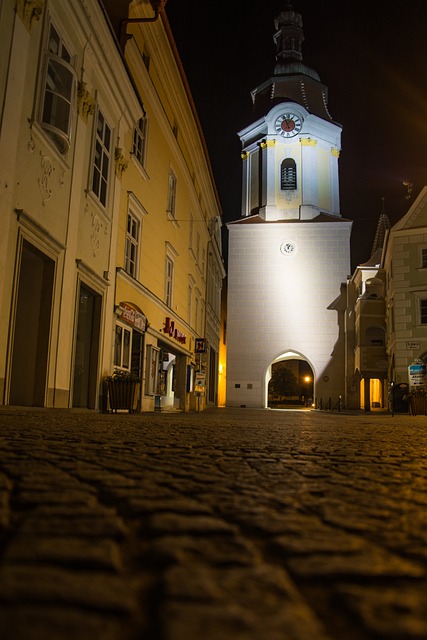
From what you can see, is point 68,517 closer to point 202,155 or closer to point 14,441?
point 14,441

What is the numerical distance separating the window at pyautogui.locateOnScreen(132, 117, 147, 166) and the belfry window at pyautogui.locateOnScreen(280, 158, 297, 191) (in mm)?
24771

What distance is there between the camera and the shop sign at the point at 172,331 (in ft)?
62.8

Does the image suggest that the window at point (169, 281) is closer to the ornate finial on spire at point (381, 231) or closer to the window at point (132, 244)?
the window at point (132, 244)

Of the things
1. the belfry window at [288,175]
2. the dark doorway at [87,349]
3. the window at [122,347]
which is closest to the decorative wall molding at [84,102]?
the dark doorway at [87,349]

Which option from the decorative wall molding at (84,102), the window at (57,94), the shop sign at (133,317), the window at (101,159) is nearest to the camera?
the window at (57,94)

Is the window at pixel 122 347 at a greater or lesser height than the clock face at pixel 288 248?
lesser

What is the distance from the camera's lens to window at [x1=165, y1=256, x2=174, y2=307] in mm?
19869

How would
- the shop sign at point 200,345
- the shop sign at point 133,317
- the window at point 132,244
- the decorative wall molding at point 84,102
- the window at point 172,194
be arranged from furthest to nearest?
the shop sign at point 200,345 < the window at point 172,194 < the window at point 132,244 < the shop sign at point 133,317 < the decorative wall molding at point 84,102

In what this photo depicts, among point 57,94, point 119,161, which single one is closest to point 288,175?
point 119,161

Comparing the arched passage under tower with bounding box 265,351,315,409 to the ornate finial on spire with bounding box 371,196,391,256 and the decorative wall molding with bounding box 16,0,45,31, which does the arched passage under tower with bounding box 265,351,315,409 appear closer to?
the ornate finial on spire with bounding box 371,196,391,256

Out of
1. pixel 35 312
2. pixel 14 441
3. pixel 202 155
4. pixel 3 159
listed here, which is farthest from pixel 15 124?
pixel 202 155

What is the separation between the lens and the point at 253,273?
127ft

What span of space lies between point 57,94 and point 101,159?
3.01 meters

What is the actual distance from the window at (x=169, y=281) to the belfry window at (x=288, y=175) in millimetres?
21859
